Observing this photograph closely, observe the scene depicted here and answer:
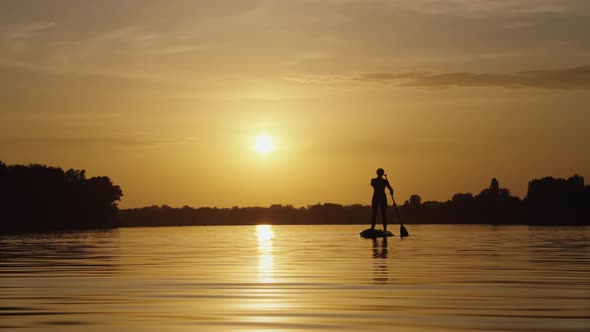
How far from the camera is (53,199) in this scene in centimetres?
12512

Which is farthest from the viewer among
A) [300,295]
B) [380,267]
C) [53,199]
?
[53,199]

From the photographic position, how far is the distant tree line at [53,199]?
113750mm

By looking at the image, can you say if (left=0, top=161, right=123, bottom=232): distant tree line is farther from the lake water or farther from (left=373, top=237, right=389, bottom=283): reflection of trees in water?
the lake water

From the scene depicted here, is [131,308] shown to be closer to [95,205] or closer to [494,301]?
[494,301]

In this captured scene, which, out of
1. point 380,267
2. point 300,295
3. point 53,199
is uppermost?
point 53,199

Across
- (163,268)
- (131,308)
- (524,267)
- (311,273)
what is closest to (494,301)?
(131,308)

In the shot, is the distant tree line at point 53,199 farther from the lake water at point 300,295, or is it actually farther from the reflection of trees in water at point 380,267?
the lake water at point 300,295

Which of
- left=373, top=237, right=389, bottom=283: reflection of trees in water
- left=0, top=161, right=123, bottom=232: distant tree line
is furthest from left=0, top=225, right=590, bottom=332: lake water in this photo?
left=0, top=161, right=123, bottom=232: distant tree line

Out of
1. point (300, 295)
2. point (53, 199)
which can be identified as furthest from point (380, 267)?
point (53, 199)

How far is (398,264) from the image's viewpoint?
62.6ft

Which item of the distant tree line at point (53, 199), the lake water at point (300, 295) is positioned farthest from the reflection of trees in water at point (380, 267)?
the distant tree line at point (53, 199)

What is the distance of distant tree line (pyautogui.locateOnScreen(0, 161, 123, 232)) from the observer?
114 m

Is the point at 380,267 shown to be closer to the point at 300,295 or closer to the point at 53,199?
the point at 300,295

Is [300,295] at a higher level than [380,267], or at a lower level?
lower
